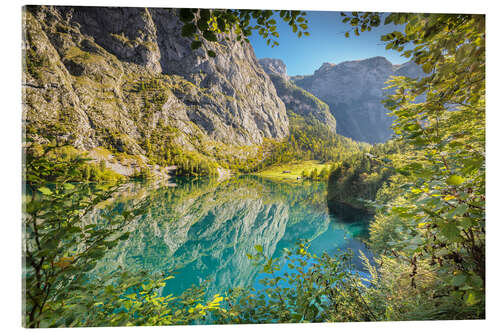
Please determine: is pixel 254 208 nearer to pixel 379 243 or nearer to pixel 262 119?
pixel 379 243

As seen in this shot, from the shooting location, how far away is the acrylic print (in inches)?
37.7

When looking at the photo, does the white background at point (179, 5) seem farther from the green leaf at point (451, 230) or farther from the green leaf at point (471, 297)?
the green leaf at point (451, 230)

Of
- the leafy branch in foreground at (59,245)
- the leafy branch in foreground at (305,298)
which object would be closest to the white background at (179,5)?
the leafy branch in foreground at (305,298)

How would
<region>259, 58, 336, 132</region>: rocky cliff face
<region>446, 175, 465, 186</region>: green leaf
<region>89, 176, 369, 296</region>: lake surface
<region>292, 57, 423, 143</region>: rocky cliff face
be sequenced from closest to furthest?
<region>446, 175, 465, 186</region>: green leaf < <region>292, 57, 423, 143</region>: rocky cliff face < <region>89, 176, 369, 296</region>: lake surface < <region>259, 58, 336, 132</region>: rocky cliff face

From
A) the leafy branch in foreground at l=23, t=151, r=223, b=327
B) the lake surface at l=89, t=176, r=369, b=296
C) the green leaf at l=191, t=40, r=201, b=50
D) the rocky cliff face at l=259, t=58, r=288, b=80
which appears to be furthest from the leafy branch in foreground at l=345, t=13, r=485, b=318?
the lake surface at l=89, t=176, r=369, b=296

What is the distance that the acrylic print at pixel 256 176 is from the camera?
0.96 m

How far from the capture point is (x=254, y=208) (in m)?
6.36

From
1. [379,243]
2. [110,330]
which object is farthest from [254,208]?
[110,330]

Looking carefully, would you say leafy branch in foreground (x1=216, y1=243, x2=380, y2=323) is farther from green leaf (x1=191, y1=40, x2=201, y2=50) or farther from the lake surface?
the lake surface

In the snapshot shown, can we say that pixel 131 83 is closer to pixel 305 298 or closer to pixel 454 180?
pixel 305 298

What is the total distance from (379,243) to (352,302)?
2.57 meters

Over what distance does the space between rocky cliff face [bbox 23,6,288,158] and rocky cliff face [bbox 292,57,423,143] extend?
1.97m

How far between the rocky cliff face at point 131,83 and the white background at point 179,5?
0.42 ft

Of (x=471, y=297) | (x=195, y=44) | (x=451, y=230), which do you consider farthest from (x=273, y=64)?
(x=471, y=297)
